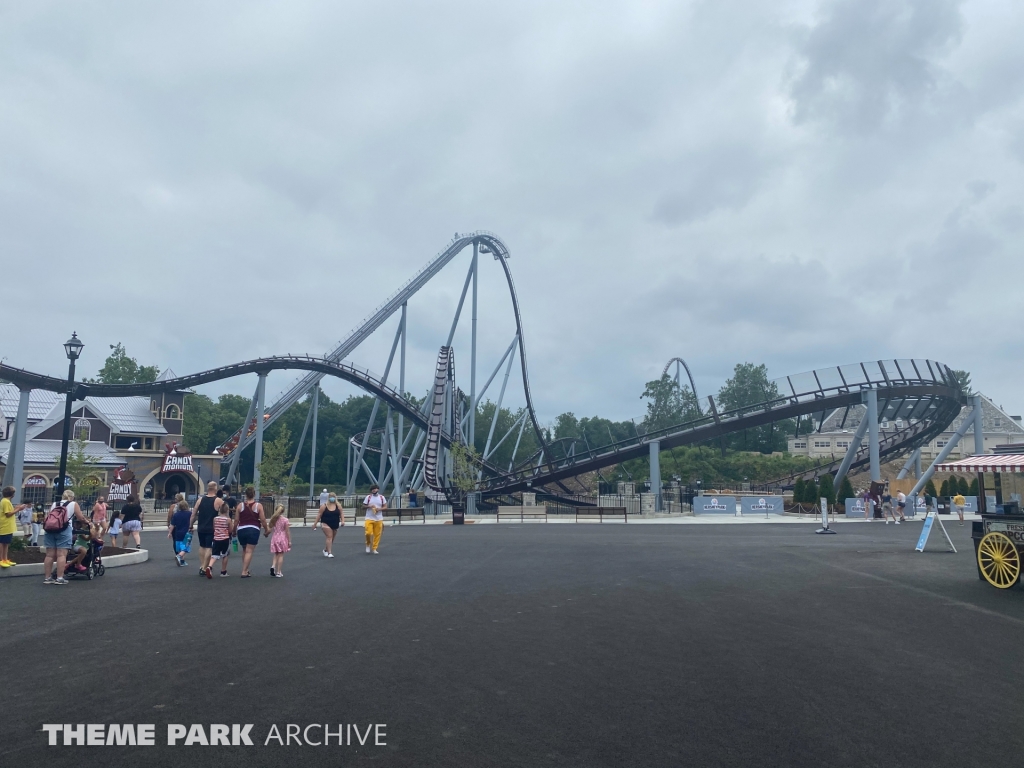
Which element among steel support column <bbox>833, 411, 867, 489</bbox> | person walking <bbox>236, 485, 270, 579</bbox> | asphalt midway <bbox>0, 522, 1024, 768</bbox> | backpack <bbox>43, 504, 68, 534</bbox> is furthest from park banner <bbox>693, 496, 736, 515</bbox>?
backpack <bbox>43, 504, 68, 534</bbox>

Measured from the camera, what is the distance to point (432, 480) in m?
40.8

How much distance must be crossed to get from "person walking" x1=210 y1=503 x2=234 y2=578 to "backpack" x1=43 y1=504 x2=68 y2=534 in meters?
2.25

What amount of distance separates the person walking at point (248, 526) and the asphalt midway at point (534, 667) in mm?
542

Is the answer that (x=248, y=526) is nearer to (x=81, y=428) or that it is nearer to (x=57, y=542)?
(x=57, y=542)

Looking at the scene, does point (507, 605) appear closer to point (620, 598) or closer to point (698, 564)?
point (620, 598)

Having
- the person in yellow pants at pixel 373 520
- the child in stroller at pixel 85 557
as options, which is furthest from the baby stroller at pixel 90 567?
the person in yellow pants at pixel 373 520

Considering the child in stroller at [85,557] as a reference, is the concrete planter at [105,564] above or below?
below

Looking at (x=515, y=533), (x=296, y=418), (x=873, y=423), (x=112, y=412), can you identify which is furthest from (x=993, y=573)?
(x=296, y=418)

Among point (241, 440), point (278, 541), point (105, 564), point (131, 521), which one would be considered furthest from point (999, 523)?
point (241, 440)

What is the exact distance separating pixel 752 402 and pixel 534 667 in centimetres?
10047

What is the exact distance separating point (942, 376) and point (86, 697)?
47.4 m

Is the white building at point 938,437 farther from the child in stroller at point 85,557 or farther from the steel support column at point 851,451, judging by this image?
the child in stroller at point 85,557

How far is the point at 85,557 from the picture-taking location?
12.1 meters

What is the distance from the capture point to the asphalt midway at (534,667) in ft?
14.1
